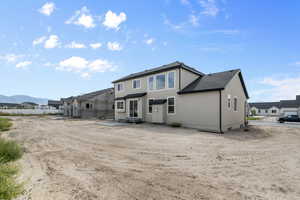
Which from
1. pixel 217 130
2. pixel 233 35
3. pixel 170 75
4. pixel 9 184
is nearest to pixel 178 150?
pixel 9 184

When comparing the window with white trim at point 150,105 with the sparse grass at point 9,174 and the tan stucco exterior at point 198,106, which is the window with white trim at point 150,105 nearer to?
the tan stucco exterior at point 198,106

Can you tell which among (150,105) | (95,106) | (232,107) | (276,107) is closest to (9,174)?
(150,105)

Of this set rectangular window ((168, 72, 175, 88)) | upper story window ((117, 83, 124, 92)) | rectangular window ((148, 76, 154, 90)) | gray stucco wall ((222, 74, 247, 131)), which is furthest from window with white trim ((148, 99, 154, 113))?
gray stucco wall ((222, 74, 247, 131))

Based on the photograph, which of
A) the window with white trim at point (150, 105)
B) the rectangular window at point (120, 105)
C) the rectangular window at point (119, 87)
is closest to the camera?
the window with white trim at point (150, 105)

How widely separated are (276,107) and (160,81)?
57578 millimetres

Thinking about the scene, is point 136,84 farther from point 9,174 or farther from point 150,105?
point 9,174

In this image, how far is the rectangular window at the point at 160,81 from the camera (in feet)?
51.1

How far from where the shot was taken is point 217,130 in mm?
11898

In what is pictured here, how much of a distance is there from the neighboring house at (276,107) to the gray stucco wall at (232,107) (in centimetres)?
3319

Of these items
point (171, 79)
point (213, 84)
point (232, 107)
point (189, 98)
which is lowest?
point (232, 107)

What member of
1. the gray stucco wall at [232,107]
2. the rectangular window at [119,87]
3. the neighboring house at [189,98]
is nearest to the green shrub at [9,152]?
the neighboring house at [189,98]

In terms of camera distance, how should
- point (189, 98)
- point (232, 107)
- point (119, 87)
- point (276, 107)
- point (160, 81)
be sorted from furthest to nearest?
point (276, 107) → point (119, 87) → point (160, 81) → point (232, 107) → point (189, 98)

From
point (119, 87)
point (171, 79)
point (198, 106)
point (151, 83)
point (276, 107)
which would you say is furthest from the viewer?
point (276, 107)

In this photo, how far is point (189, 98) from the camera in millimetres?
13555
